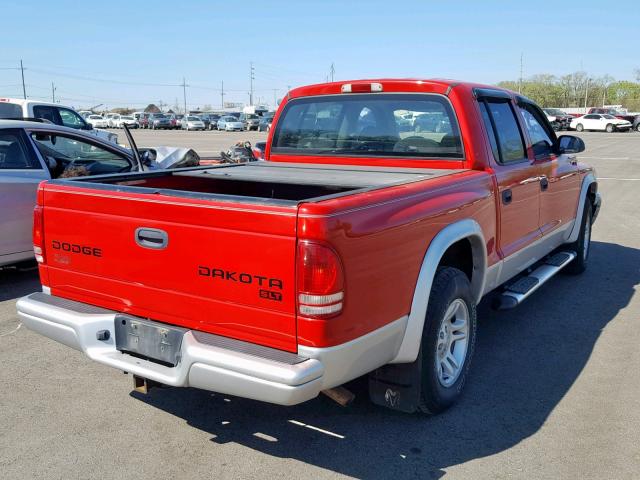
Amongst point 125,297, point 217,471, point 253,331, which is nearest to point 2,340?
point 125,297

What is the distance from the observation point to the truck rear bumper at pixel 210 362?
2.66m

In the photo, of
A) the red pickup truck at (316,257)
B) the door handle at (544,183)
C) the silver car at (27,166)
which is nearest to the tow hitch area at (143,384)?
the red pickup truck at (316,257)

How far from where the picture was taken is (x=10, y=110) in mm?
14328

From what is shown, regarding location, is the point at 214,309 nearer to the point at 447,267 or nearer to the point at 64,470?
the point at 64,470

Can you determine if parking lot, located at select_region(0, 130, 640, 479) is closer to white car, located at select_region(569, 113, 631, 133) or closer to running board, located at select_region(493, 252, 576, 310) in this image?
running board, located at select_region(493, 252, 576, 310)

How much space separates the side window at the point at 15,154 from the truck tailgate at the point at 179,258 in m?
3.19

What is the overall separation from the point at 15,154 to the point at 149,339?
4158 millimetres

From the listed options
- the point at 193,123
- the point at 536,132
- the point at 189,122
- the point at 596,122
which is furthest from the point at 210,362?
the point at 189,122

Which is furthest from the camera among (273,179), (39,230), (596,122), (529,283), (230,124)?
(230,124)

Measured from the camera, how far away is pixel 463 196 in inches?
148

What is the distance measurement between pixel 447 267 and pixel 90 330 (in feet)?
6.64

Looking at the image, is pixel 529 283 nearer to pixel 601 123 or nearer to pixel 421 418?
pixel 421 418

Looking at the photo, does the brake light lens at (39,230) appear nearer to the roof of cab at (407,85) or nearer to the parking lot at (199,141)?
the roof of cab at (407,85)

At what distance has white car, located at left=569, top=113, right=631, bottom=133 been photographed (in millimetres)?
44219
